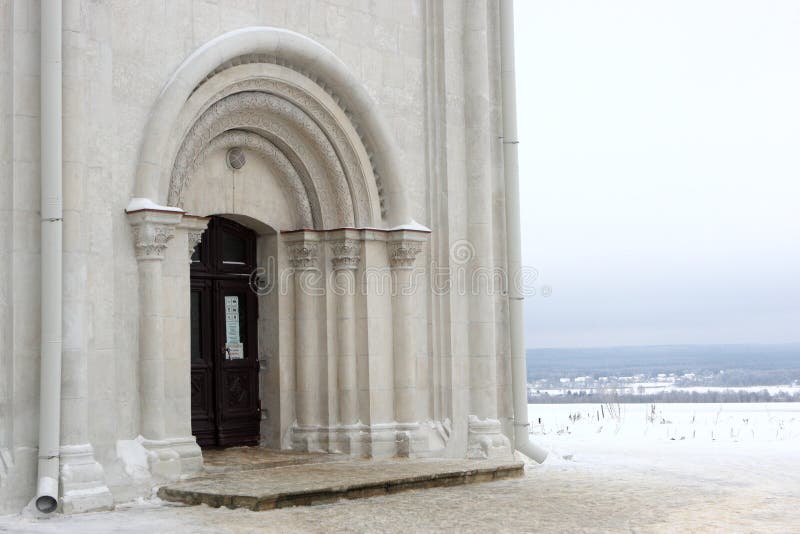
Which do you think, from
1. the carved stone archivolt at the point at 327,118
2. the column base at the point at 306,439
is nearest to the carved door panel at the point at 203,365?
the column base at the point at 306,439

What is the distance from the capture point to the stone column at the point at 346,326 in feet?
40.1

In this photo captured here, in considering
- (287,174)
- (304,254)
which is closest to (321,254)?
(304,254)

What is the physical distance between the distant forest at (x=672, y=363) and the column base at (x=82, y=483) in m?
51.2

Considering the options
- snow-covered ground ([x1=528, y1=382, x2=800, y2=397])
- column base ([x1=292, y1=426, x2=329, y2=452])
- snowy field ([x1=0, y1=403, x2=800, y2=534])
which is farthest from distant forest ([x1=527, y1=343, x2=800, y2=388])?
column base ([x1=292, y1=426, x2=329, y2=452])

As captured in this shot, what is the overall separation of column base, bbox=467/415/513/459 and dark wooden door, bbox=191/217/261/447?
2399mm

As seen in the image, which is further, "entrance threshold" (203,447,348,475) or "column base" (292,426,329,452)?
"column base" (292,426,329,452)

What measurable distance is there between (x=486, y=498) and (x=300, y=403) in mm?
3057

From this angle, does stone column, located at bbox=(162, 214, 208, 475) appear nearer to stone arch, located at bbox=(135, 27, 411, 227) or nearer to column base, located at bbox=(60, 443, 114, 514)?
A: stone arch, located at bbox=(135, 27, 411, 227)

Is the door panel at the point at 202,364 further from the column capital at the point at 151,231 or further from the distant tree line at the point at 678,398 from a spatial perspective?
the distant tree line at the point at 678,398

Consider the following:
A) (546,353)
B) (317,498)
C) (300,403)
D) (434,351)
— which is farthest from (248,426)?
(546,353)

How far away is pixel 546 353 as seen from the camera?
127188mm

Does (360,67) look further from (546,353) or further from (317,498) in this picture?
(546,353)

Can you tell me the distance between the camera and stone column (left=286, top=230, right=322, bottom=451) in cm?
1226

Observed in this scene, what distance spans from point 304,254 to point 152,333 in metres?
2.62
